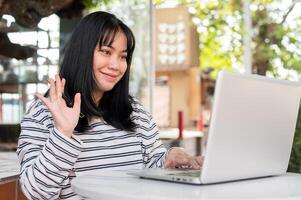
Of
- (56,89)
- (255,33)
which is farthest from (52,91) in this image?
(255,33)

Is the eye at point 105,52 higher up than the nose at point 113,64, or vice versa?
the eye at point 105,52

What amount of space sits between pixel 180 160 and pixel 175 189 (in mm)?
492

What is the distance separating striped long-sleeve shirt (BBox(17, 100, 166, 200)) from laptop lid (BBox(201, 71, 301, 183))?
16.2 inches

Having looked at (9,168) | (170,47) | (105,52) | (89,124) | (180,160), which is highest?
(170,47)

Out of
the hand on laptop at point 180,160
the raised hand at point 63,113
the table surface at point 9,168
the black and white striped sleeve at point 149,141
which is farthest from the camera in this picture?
the table surface at point 9,168

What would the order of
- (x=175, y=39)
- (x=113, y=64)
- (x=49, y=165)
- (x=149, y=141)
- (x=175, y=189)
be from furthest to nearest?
(x=175, y=39) < (x=149, y=141) < (x=113, y=64) < (x=49, y=165) < (x=175, y=189)

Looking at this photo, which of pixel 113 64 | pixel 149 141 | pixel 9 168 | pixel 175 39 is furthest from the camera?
pixel 175 39

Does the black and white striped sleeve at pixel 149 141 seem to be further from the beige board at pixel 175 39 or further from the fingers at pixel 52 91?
the beige board at pixel 175 39

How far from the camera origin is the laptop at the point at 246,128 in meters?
1.11

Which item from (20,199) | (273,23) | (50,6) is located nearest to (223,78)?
(20,199)

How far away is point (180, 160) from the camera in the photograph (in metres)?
1.63

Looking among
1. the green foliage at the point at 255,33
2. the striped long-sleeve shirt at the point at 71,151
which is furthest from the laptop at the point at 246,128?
the green foliage at the point at 255,33

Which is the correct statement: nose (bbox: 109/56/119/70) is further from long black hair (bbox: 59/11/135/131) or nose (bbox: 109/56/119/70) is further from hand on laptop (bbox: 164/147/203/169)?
hand on laptop (bbox: 164/147/203/169)

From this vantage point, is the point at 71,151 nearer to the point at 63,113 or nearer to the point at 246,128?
the point at 63,113
